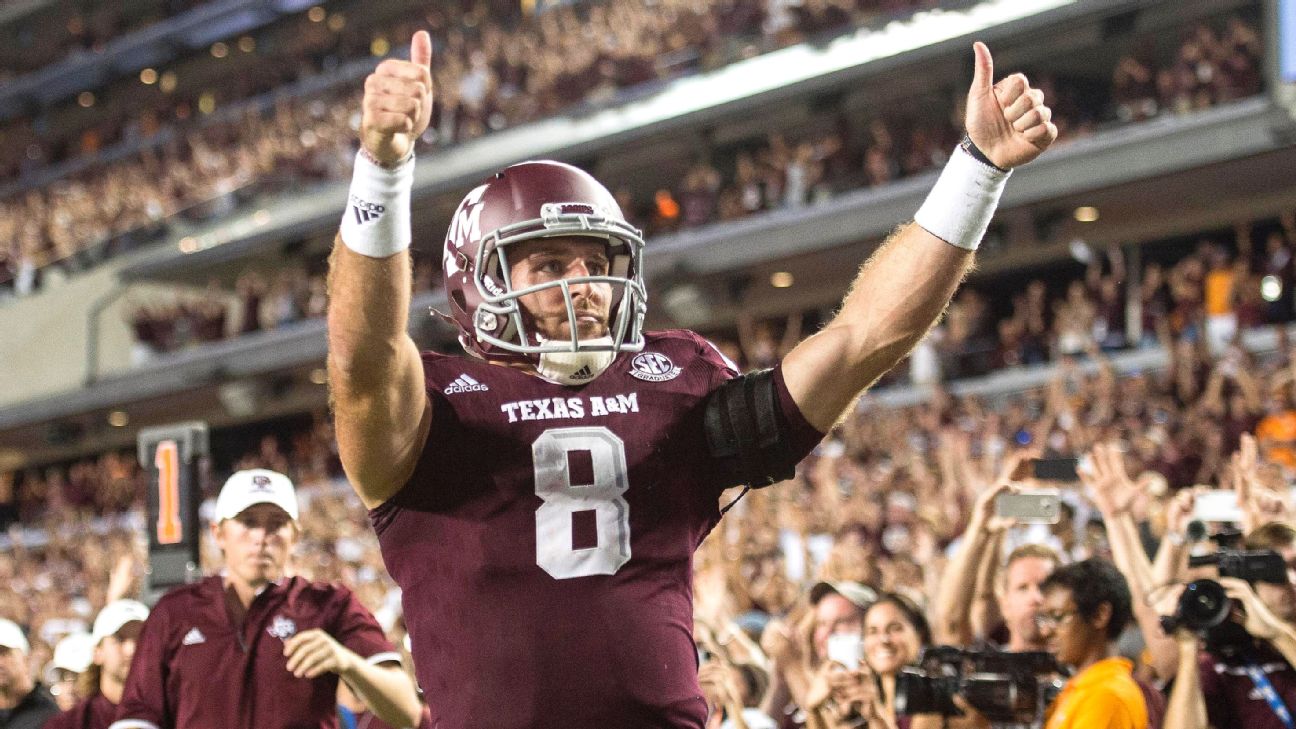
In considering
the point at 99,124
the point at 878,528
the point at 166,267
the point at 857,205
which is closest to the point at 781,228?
the point at 857,205

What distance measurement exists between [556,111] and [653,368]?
17253 millimetres

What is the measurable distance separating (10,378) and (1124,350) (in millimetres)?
19606

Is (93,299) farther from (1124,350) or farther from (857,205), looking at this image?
(1124,350)

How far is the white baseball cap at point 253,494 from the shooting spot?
15.2ft

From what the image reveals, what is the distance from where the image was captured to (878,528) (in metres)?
8.73

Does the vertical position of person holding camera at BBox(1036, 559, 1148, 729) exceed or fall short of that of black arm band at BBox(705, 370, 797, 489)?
it falls short

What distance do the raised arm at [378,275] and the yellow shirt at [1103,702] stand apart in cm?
252

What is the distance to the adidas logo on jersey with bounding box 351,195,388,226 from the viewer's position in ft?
7.19

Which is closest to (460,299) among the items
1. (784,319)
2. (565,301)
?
(565,301)

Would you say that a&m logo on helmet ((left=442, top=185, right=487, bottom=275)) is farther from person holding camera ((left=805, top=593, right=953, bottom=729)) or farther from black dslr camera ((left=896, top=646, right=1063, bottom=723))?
person holding camera ((left=805, top=593, right=953, bottom=729))

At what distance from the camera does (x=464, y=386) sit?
248 centimetres

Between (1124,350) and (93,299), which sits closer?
(1124,350)

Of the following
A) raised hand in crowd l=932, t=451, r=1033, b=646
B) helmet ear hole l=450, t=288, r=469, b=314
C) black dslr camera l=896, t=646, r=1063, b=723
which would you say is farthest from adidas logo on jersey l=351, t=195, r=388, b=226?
raised hand in crowd l=932, t=451, r=1033, b=646

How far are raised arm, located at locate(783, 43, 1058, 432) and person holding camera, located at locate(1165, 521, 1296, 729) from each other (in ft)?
6.46
